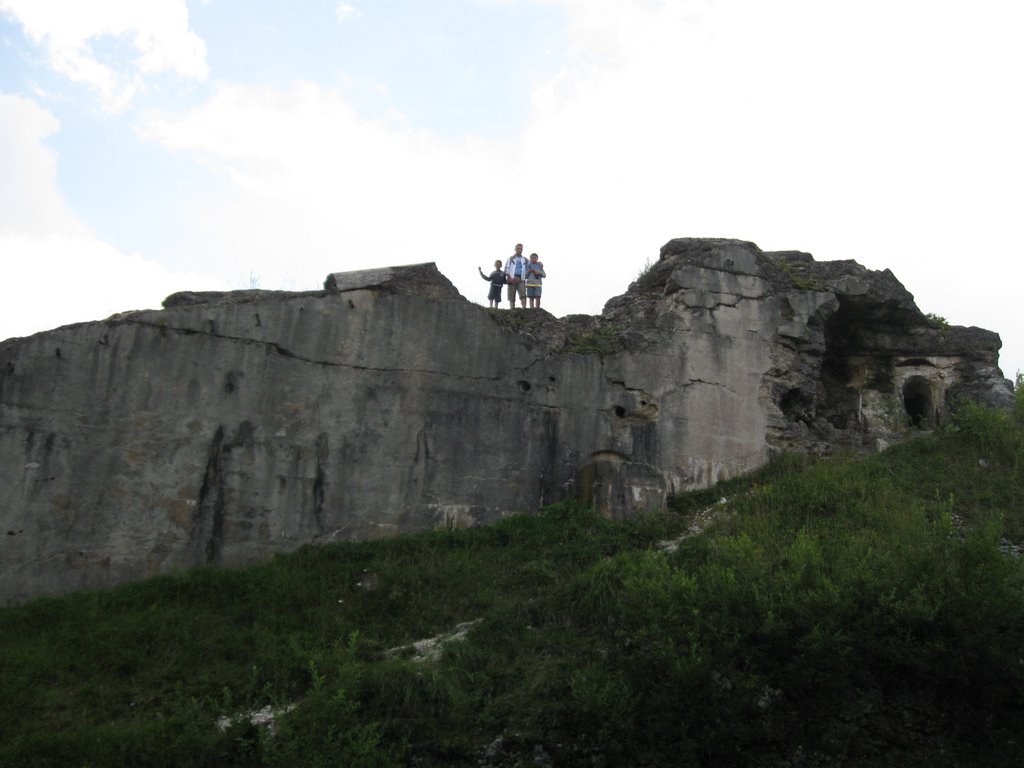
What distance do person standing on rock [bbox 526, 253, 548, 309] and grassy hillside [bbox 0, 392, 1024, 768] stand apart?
477 cm

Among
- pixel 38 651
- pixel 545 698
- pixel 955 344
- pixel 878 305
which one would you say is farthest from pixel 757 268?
pixel 38 651

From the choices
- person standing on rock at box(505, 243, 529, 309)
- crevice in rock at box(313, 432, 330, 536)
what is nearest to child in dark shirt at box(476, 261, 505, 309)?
person standing on rock at box(505, 243, 529, 309)

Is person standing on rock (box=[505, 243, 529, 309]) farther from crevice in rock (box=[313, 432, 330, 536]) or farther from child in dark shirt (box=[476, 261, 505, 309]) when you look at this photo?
crevice in rock (box=[313, 432, 330, 536])

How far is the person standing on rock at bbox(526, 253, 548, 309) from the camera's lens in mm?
13859

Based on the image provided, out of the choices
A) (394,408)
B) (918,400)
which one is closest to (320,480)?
(394,408)

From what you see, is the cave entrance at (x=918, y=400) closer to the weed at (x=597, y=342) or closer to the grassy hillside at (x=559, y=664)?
the weed at (x=597, y=342)

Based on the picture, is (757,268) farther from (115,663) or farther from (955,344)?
(115,663)

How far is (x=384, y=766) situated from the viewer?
24.1 ft

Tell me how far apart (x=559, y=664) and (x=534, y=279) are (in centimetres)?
648

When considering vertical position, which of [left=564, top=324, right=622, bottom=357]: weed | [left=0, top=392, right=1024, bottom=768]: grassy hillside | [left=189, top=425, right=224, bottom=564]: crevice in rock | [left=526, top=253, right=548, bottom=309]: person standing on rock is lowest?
[left=0, top=392, right=1024, bottom=768]: grassy hillside

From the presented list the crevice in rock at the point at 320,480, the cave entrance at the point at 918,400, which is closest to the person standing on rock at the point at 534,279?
the crevice in rock at the point at 320,480

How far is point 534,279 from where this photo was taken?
1391 cm

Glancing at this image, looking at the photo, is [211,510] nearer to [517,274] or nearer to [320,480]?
[320,480]

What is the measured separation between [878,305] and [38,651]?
11349mm
